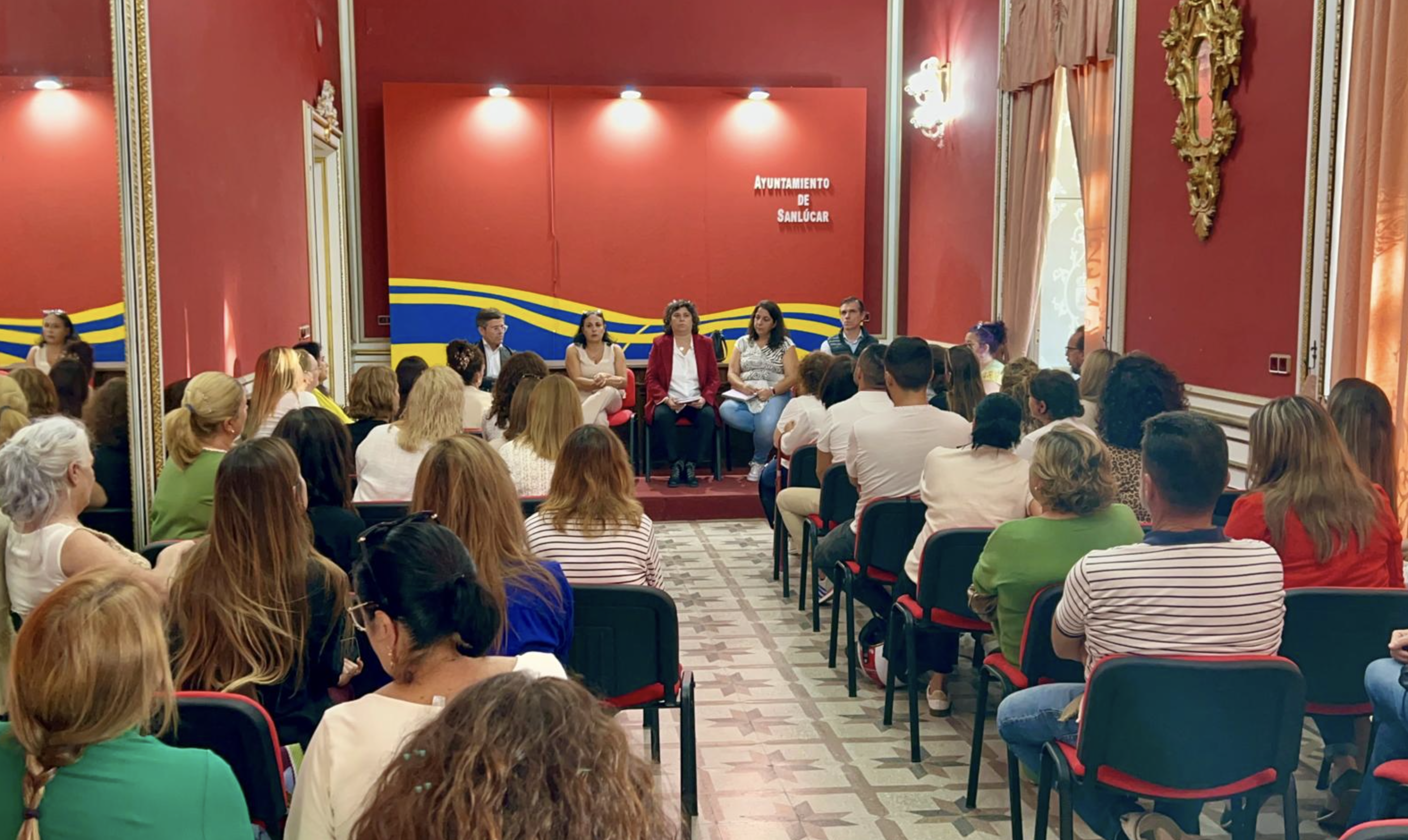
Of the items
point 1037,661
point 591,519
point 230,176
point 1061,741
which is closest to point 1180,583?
point 1061,741

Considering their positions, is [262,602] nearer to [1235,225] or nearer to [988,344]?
[1235,225]

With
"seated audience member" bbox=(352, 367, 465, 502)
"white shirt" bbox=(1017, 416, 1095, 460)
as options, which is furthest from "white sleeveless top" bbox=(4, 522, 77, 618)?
"white shirt" bbox=(1017, 416, 1095, 460)

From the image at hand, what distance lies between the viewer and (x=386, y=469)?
4691 millimetres

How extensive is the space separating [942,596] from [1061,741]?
3.53 feet

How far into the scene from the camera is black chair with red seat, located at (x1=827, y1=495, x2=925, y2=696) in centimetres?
452

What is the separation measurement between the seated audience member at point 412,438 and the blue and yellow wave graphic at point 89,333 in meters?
0.92

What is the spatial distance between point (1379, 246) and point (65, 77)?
15.3 ft

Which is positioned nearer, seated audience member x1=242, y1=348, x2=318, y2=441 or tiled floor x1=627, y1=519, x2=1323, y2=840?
tiled floor x1=627, y1=519, x2=1323, y2=840

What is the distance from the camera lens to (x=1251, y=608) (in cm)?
274

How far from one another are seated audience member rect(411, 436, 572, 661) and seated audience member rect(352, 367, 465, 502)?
1649 millimetres

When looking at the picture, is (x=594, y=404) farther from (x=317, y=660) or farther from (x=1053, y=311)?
(x=317, y=660)

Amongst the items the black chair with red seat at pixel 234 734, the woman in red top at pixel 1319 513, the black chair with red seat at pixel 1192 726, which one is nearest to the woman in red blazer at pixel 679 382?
the woman in red top at pixel 1319 513

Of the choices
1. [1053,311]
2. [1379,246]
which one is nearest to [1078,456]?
[1379,246]

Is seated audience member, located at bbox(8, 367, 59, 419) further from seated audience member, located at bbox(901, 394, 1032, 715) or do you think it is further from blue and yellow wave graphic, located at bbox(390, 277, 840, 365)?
blue and yellow wave graphic, located at bbox(390, 277, 840, 365)
